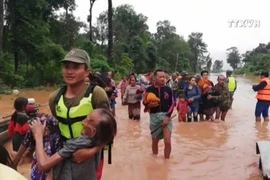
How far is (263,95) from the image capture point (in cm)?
1062

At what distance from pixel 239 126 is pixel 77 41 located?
76.4 feet

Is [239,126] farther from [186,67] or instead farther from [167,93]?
[186,67]

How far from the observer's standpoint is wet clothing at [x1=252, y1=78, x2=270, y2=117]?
10461 millimetres

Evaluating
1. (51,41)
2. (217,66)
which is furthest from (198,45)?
(51,41)

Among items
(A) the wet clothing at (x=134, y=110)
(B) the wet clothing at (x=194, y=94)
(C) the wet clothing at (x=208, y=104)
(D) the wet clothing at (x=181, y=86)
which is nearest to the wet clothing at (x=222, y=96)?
(C) the wet clothing at (x=208, y=104)

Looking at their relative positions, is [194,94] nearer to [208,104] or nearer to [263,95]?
[208,104]

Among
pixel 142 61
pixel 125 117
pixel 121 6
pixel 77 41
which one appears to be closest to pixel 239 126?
pixel 125 117

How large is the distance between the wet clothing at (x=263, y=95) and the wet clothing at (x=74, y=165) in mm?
8681

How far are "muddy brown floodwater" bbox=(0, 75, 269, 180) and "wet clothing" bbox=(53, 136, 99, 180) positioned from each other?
108 inches

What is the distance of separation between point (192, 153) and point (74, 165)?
506cm

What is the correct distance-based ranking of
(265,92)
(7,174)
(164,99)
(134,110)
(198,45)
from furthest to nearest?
(198,45)
(134,110)
(265,92)
(164,99)
(7,174)

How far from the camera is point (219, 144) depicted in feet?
26.9

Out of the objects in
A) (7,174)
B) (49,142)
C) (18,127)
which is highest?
(7,174)

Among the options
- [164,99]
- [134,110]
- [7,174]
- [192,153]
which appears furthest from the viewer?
[134,110]
